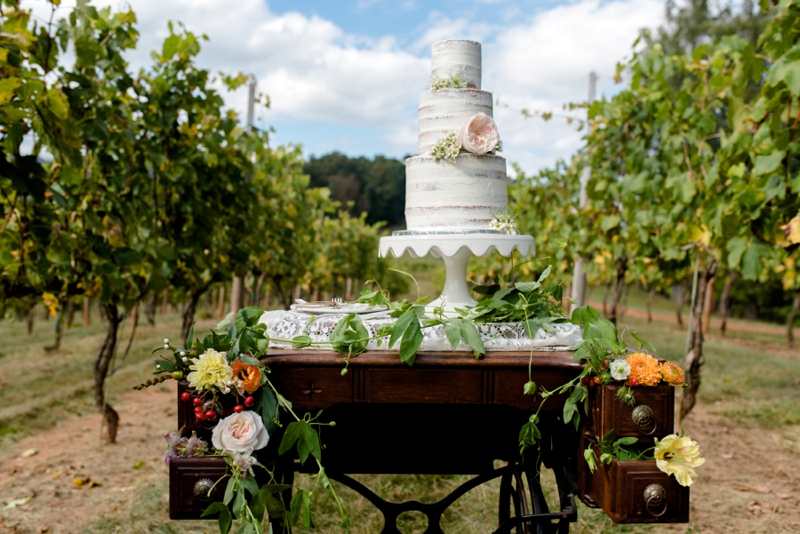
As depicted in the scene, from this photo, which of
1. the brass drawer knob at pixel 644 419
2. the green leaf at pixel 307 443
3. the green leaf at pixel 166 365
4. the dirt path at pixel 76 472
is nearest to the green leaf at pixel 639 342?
the brass drawer knob at pixel 644 419

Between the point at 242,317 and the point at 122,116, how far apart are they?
2.71 m

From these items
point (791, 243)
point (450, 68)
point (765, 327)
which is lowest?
point (765, 327)

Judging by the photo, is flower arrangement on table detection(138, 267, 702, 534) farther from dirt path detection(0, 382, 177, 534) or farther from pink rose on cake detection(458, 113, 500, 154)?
dirt path detection(0, 382, 177, 534)

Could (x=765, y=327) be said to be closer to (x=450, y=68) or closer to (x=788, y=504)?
(x=788, y=504)

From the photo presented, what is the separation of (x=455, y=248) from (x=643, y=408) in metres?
0.74

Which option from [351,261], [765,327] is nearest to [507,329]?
[351,261]

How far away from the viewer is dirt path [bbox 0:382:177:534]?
11.2 feet

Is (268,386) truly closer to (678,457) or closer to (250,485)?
(250,485)

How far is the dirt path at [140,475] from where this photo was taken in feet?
11.1

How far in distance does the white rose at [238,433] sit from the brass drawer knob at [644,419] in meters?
1.03

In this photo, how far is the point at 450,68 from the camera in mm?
2143

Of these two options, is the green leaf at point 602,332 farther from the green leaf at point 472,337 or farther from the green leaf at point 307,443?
the green leaf at point 307,443

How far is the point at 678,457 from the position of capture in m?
1.67

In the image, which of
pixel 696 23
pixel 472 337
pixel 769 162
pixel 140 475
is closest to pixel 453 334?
pixel 472 337
